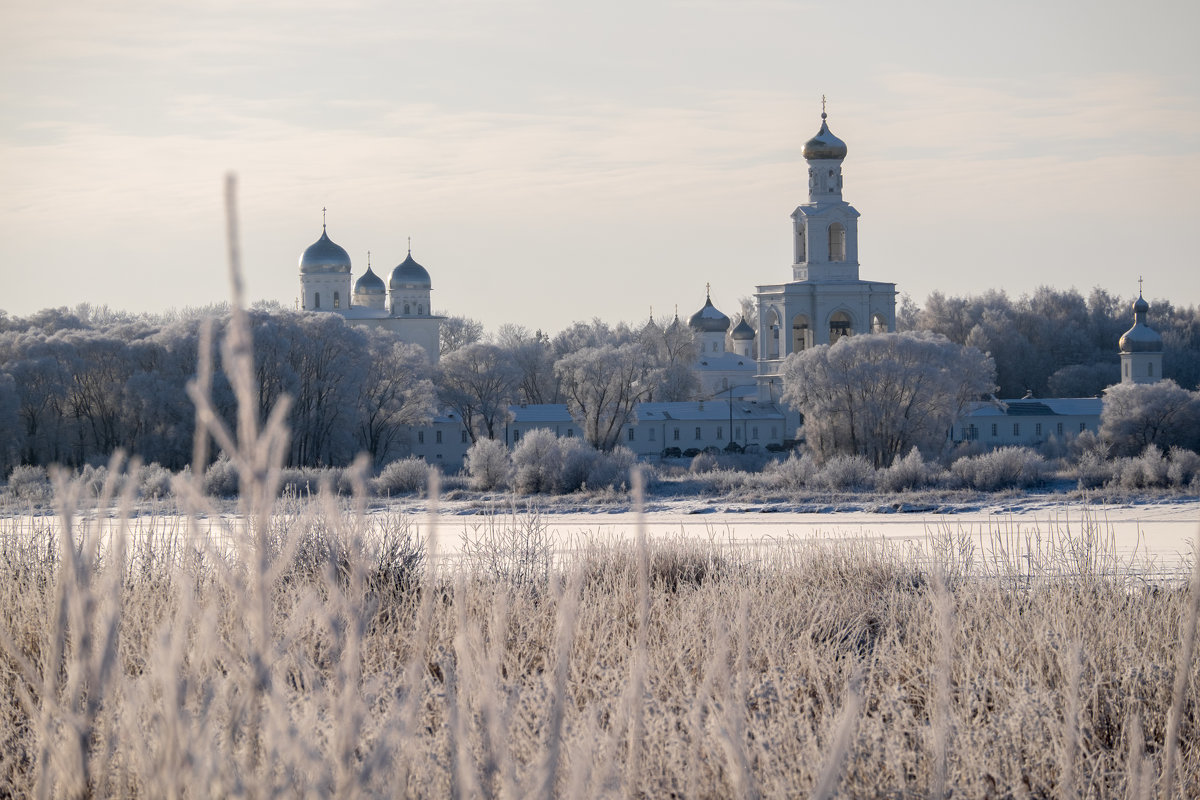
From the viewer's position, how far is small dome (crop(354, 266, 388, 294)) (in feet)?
262

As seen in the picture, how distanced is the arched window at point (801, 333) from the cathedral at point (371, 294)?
19319 millimetres

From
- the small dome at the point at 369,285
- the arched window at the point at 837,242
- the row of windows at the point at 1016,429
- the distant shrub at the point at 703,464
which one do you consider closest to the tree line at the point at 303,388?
the distant shrub at the point at 703,464

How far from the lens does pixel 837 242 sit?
6794 cm

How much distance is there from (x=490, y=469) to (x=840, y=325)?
3582cm

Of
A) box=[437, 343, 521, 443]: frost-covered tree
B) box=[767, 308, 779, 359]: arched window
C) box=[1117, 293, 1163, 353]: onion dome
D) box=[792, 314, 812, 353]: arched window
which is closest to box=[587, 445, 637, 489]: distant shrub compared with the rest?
box=[437, 343, 521, 443]: frost-covered tree

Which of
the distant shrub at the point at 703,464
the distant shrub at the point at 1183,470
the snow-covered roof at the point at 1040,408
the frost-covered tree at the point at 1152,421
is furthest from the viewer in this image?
the snow-covered roof at the point at 1040,408

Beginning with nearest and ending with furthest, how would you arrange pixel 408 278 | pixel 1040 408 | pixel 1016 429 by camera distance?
pixel 1016 429, pixel 1040 408, pixel 408 278

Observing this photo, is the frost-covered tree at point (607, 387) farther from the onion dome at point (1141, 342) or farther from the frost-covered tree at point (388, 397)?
the onion dome at point (1141, 342)

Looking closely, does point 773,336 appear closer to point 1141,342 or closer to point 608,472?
point 1141,342

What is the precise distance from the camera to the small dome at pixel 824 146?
67.8 metres

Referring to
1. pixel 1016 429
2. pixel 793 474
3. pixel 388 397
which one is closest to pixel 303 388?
pixel 388 397

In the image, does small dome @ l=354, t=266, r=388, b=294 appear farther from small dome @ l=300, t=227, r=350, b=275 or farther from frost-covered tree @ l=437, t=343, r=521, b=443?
frost-covered tree @ l=437, t=343, r=521, b=443

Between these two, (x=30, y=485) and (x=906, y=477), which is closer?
(x=30, y=485)

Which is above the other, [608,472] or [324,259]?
[324,259]
